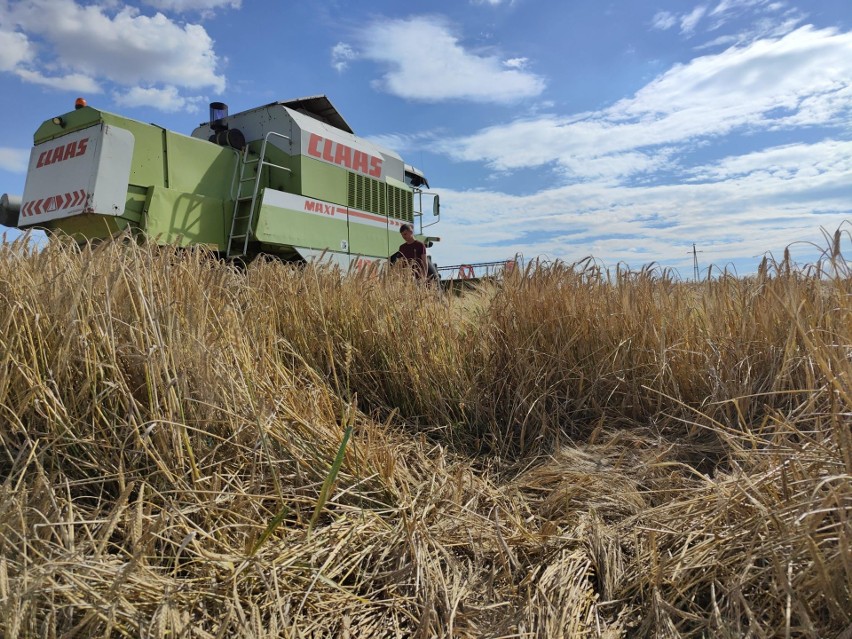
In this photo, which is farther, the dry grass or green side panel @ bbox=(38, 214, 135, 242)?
green side panel @ bbox=(38, 214, 135, 242)

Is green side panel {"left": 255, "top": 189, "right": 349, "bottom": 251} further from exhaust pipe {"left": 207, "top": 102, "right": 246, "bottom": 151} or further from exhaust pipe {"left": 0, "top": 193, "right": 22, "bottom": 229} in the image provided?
exhaust pipe {"left": 0, "top": 193, "right": 22, "bottom": 229}

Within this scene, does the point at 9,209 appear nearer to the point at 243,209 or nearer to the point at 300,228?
the point at 243,209

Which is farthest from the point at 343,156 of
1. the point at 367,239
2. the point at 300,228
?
the point at 300,228

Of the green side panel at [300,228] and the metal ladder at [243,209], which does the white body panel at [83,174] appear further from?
the green side panel at [300,228]

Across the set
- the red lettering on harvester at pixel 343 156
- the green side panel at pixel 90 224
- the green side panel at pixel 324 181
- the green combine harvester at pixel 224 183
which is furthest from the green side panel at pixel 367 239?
the green side panel at pixel 90 224

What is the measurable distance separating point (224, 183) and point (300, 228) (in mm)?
1119

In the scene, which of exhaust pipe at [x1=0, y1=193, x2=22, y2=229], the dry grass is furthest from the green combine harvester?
the dry grass

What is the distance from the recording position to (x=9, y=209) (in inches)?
246

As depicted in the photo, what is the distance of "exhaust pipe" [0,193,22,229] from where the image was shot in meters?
6.20

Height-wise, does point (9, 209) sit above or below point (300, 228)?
below

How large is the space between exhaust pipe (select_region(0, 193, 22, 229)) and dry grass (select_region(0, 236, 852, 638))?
5431mm

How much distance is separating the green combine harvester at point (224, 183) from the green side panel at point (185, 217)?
12 millimetres

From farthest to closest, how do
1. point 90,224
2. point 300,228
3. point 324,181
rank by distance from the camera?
point 324,181
point 300,228
point 90,224

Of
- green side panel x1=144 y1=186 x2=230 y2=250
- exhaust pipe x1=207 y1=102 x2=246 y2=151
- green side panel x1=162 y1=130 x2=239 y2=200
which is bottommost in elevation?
green side panel x1=144 y1=186 x2=230 y2=250
